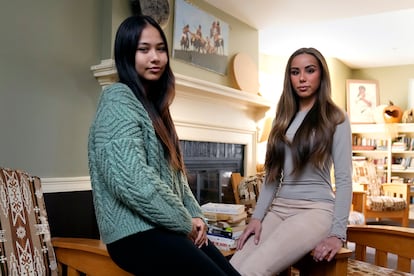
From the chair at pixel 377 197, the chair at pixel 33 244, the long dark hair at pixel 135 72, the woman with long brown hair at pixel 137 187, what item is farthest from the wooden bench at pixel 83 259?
the chair at pixel 377 197

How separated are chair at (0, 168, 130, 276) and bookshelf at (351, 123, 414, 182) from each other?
5.46 m

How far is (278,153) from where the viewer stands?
1.57m

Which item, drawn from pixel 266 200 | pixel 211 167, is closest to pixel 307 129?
pixel 266 200

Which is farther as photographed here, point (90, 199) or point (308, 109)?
point (90, 199)

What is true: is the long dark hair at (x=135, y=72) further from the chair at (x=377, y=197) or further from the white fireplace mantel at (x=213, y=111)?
the chair at (x=377, y=197)

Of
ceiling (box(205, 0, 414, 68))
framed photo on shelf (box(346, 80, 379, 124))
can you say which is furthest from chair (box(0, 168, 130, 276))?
framed photo on shelf (box(346, 80, 379, 124))

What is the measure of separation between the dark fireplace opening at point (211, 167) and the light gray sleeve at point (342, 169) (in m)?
1.53

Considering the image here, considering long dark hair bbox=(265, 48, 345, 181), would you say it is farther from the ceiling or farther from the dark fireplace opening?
the ceiling

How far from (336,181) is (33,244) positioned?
111 cm

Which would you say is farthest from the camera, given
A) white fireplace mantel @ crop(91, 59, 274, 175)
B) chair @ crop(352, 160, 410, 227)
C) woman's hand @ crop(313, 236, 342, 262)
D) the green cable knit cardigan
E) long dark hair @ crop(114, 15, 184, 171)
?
chair @ crop(352, 160, 410, 227)

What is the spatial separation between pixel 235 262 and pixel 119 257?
499 mm

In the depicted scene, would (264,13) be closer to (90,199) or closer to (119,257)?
(90,199)

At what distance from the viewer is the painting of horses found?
2639mm

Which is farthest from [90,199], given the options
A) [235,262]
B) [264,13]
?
[264,13]
